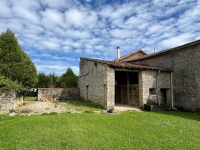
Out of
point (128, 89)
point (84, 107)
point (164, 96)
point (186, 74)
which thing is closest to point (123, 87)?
point (128, 89)

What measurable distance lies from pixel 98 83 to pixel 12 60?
8.66 m

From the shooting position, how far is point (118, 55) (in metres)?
23.7

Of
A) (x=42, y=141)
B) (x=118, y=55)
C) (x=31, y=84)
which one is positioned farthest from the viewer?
(x=118, y=55)

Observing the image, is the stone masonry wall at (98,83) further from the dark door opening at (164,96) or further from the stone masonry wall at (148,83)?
the dark door opening at (164,96)

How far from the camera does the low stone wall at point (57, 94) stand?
17.2 meters

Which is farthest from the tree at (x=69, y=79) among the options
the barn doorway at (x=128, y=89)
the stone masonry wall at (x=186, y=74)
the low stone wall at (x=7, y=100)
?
the stone masonry wall at (x=186, y=74)

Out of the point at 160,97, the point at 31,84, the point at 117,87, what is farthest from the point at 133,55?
the point at 31,84

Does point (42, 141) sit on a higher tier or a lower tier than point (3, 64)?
lower

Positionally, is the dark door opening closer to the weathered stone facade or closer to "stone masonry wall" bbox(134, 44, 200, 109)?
the weathered stone facade

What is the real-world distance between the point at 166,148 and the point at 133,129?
1.91 meters

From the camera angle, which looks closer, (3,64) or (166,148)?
(166,148)

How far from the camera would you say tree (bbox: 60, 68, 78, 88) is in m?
24.0

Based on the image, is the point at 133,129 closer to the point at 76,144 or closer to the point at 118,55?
the point at 76,144

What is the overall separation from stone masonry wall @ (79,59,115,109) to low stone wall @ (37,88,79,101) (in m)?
1.69
